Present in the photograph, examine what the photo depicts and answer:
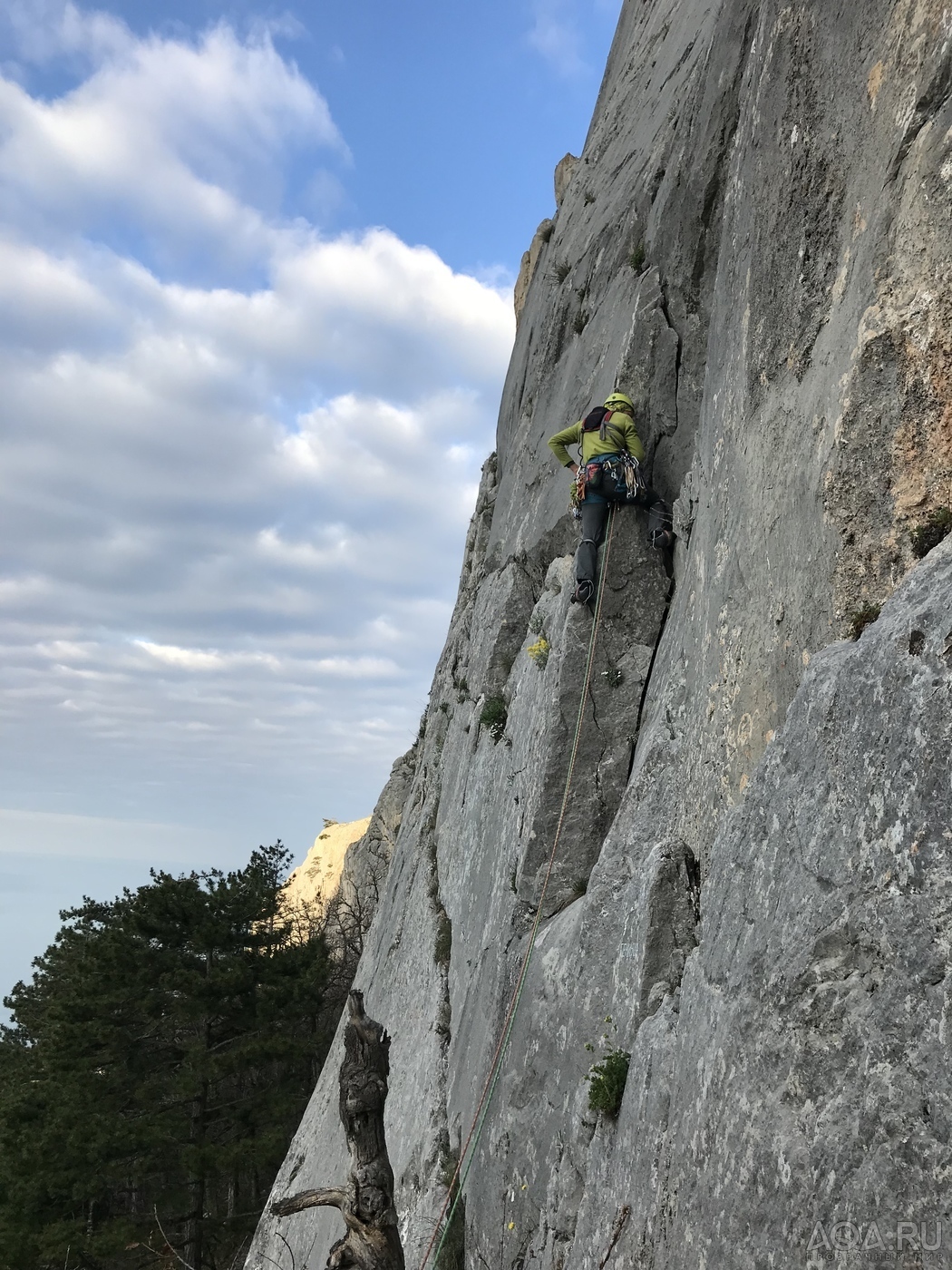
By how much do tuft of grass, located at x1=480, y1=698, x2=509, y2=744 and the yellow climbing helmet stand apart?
13.8ft

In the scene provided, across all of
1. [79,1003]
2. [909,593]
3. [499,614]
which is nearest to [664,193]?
[499,614]

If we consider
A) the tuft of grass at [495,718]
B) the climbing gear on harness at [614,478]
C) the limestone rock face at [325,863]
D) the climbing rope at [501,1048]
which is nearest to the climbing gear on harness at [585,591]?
the climbing rope at [501,1048]

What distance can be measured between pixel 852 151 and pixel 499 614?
809cm

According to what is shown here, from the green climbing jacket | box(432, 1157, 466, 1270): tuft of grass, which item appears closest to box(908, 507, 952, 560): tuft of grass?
the green climbing jacket

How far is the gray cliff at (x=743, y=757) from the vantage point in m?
3.49

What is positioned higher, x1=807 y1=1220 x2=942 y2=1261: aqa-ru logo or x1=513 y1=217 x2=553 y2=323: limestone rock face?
x1=513 y1=217 x2=553 y2=323: limestone rock face

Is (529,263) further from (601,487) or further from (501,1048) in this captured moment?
(501,1048)

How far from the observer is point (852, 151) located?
209 inches

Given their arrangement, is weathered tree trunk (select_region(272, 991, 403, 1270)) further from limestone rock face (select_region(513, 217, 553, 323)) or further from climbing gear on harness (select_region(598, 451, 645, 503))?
limestone rock face (select_region(513, 217, 553, 323))

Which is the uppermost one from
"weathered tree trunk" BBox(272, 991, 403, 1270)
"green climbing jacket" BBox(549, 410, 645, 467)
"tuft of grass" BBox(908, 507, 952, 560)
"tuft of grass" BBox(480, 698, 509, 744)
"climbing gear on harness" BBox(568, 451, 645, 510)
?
"green climbing jacket" BBox(549, 410, 645, 467)

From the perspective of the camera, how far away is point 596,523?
9.21 m

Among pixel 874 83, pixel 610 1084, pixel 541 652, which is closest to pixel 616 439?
pixel 541 652

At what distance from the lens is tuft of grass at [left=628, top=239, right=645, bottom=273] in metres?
10.5

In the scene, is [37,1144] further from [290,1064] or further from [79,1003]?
[290,1064]
